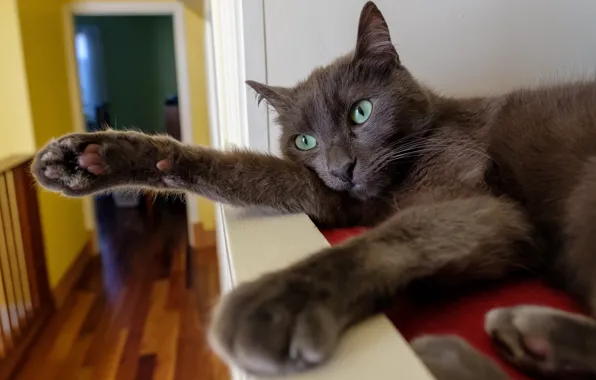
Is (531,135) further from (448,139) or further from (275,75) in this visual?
(275,75)

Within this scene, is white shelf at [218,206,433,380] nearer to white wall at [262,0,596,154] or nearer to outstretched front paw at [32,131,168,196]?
outstretched front paw at [32,131,168,196]

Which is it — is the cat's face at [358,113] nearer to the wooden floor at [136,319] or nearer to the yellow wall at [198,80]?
the wooden floor at [136,319]

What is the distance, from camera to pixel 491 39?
3.26 feet

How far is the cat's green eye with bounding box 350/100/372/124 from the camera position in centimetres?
80

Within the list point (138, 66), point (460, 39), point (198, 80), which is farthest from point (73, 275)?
point (460, 39)

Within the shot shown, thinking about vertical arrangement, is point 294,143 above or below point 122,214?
above

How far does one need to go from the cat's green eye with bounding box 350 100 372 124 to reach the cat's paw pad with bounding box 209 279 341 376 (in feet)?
1.31

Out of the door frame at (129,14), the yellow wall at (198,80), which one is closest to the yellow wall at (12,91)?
the door frame at (129,14)

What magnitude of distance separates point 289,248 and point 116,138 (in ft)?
0.97

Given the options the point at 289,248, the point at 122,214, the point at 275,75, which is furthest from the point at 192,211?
the point at 289,248

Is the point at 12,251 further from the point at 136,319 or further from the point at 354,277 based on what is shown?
the point at 354,277

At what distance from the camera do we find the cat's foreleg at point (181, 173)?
69 centimetres

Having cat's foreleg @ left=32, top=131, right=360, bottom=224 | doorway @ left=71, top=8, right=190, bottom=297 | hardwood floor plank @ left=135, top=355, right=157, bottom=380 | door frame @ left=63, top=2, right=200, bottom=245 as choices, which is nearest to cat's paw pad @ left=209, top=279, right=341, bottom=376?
cat's foreleg @ left=32, top=131, right=360, bottom=224

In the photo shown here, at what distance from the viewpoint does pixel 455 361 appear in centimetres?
43
